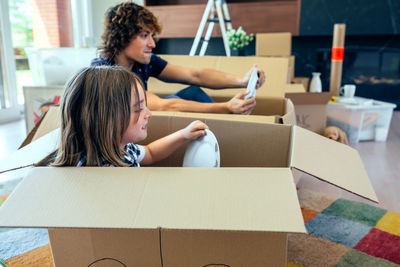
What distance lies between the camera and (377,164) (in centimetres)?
180

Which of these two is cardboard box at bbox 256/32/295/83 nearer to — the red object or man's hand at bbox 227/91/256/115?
the red object

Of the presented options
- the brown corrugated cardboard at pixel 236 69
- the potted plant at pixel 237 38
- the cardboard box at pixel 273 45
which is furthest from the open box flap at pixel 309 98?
the potted plant at pixel 237 38

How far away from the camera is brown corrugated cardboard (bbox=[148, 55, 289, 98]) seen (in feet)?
4.75

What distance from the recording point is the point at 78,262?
593 mm

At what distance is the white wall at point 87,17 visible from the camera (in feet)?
11.3

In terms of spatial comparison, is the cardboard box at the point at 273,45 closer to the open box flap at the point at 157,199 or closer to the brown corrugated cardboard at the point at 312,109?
the brown corrugated cardboard at the point at 312,109

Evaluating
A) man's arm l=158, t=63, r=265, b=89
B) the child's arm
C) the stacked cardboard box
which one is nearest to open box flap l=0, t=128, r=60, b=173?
the child's arm

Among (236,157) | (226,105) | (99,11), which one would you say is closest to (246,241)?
(236,157)

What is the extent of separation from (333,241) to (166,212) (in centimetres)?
74

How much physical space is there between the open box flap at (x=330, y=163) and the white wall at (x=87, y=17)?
299cm

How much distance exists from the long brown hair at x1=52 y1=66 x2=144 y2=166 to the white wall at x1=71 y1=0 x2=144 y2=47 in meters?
2.80

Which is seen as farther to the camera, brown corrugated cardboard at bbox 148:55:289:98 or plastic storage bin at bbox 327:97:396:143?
plastic storage bin at bbox 327:97:396:143

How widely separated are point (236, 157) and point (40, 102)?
4.38 feet

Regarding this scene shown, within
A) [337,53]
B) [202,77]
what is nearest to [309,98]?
[337,53]
